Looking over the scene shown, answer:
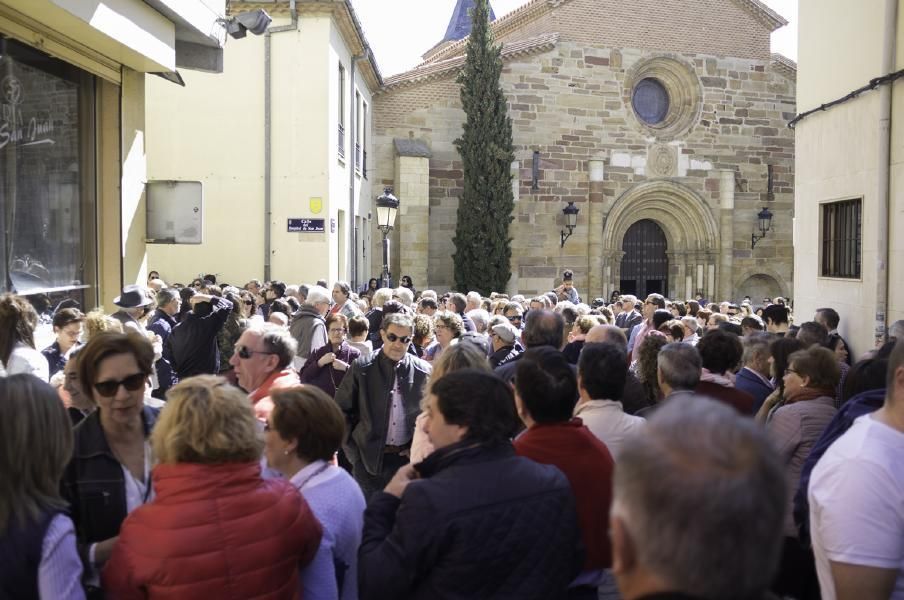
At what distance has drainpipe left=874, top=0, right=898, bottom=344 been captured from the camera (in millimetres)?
8797

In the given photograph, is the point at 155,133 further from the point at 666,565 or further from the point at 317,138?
the point at 666,565

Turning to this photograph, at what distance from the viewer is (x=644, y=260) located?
75.8ft

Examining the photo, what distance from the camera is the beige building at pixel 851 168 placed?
8.90 meters

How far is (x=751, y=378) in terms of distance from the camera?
5.61 metres

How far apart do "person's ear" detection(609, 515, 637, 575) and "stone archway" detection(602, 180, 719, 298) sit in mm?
20496

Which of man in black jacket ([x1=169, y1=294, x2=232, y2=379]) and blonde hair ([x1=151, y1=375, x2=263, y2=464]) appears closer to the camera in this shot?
blonde hair ([x1=151, y1=375, x2=263, y2=464])

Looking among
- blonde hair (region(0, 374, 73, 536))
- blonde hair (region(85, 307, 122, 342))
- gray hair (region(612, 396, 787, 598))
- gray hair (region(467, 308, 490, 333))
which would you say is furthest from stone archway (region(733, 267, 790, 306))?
gray hair (region(612, 396, 787, 598))

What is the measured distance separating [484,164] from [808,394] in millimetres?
15995

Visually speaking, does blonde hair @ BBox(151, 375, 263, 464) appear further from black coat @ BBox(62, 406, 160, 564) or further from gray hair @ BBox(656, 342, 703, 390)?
gray hair @ BBox(656, 342, 703, 390)

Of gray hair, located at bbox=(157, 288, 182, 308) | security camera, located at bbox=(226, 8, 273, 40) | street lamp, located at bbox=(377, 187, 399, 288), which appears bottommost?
gray hair, located at bbox=(157, 288, 182, 308)

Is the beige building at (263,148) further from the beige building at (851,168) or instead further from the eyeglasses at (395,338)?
the eyeglasses at (395,338)

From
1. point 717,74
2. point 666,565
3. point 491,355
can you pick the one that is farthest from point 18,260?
point 717,74

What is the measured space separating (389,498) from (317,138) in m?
13.2

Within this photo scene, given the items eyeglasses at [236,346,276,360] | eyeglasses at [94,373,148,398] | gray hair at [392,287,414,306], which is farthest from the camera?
gray hair at [392,287,414,306]
